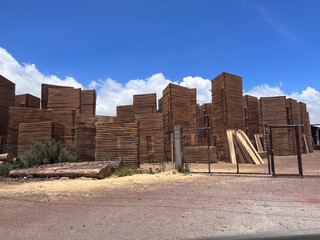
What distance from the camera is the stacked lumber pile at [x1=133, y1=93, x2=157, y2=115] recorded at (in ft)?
67.9

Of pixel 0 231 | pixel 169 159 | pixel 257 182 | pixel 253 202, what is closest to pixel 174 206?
pixel 253 202

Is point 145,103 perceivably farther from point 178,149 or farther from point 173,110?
point 178,149

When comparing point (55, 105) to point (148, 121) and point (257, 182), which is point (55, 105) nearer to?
point (148, 121)

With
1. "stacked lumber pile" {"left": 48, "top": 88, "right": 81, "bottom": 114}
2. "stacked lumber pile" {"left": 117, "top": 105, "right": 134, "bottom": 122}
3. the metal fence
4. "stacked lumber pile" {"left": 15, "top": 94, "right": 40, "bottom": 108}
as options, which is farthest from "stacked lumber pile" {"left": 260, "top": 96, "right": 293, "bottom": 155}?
"stacked lumber pile" {"left": 15, "top": 94, "right": 40, "bottom": 108}

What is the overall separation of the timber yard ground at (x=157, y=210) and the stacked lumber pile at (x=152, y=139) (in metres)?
9.63

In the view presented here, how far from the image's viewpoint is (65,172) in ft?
32.0

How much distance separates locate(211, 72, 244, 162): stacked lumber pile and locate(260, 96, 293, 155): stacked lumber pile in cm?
601

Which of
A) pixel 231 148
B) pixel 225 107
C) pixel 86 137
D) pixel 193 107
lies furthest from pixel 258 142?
pixel 86 137

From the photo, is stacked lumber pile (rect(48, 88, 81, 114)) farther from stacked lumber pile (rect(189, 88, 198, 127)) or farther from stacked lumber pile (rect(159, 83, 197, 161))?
stacked lumber pile (rect(189, 88, 198, 127))

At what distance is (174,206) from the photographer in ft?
17.3

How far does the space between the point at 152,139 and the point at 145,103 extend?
4.41 meters

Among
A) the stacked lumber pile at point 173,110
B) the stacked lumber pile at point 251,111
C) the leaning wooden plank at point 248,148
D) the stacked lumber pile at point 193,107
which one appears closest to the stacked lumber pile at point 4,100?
the stacked lumber pile at point 173,110

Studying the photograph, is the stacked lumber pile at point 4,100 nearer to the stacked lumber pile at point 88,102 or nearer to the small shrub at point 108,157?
the stacked lumber pile at point 88,102

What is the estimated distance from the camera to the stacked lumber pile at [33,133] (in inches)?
580
